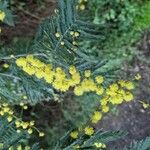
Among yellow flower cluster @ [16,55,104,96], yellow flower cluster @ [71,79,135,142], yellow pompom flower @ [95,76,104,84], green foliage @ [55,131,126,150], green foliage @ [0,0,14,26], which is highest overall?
green foliage @ [0,0,14,26]

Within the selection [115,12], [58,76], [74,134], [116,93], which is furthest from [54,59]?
[115,12]

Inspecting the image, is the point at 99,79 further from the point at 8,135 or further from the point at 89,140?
the point at 8,135

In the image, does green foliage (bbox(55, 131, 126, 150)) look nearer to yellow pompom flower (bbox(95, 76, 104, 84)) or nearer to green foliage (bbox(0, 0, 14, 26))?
yellow pompom flower (bbox(95, 76, 104, 84))

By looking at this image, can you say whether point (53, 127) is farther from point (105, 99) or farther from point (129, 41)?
point (105, 99)

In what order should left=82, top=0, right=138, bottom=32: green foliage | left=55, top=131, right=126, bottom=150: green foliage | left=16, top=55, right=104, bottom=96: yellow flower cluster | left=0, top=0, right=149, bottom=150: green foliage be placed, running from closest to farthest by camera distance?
left=16, top=55, right=104, bottom=96: yellow flower cluster, left=0, top=0, right=149, bottom=150: green foliage, left=55, top=131, right=126, bottom=150: green foliage, left=82, top=0, right=138, bottom=32: green foliage

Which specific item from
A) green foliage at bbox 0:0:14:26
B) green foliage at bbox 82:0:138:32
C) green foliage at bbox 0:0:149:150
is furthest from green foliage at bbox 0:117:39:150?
green foliage at bbox 82:0:138:32

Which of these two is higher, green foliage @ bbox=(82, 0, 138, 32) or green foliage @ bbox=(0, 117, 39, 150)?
green foliage @ bbox=(82, 0, 138, 32)

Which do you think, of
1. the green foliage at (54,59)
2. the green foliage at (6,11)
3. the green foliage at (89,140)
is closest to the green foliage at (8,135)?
the green foliage at (54,59)

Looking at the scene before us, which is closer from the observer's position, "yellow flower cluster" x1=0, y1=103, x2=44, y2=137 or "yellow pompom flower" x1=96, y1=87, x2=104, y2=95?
"yellow pompom flower" x1=96, y1=87, x2=104, y2=95
